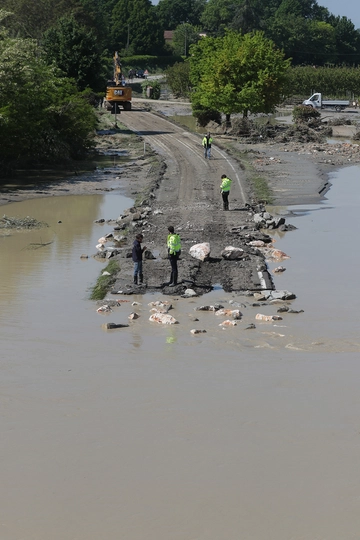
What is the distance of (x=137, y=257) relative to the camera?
20516mm

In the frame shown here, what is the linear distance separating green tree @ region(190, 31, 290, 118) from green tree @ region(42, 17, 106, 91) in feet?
26.7

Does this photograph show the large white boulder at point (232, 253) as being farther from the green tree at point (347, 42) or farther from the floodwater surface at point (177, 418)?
the green tree at point (347, 42)

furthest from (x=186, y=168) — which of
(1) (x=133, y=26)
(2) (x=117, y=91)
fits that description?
(1) (x=133, y=26)

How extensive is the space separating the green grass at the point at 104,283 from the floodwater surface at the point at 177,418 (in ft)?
1.02

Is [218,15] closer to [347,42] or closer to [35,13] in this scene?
[347,42]

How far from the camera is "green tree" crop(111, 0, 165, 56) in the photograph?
389 ft

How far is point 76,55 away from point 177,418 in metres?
43.4

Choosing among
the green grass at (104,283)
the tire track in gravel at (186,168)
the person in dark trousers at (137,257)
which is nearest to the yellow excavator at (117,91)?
the tire track in gravel at (186,168)

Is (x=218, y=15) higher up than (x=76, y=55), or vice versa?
(x=218, y=15)

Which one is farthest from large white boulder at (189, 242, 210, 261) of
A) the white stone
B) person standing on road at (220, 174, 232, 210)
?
person standing on road at (220, 174, 232, 210)

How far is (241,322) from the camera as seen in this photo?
1836 centimetres

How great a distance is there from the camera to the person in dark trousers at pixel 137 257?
20.4m

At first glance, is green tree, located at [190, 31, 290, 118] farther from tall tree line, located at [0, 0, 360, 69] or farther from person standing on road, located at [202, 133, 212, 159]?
tall tree line, located at [0, 0, 360, 69]

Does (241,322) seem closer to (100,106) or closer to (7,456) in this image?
(7,456)
